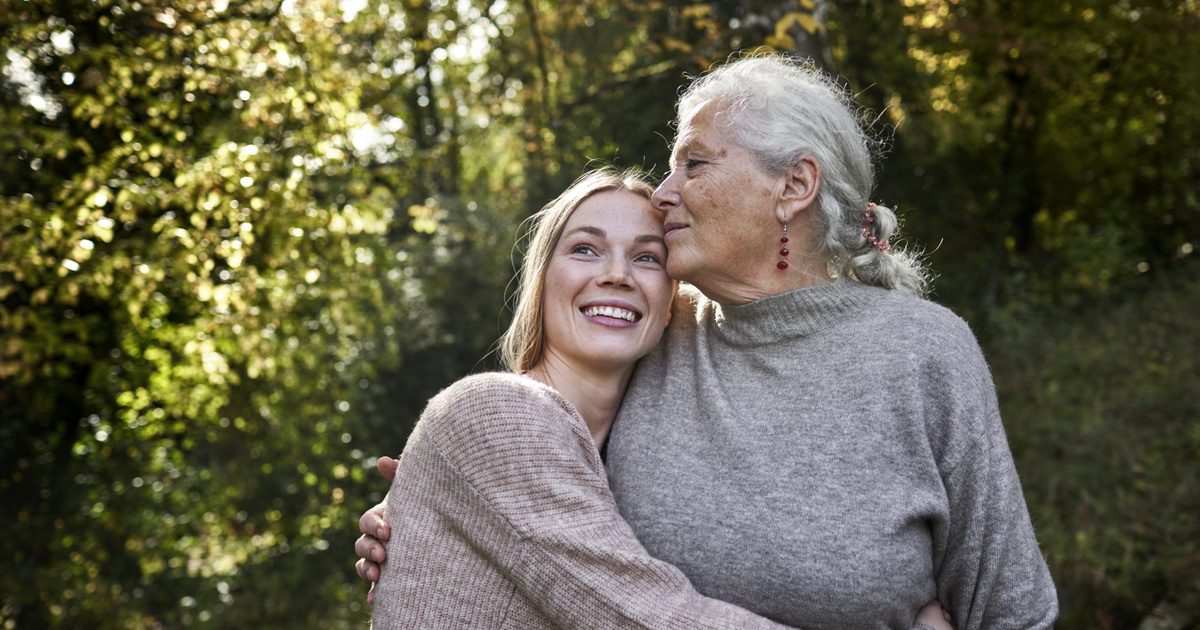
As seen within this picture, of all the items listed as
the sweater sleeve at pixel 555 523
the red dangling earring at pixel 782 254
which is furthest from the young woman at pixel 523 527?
the red dangling earring at pixel 782 254

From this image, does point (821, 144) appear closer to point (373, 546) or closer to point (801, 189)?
point (801, 189)

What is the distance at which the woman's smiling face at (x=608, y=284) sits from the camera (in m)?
2.36

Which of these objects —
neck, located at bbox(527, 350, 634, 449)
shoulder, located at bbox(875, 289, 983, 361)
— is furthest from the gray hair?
neck, located at bbox(527, 350, 634, 449)

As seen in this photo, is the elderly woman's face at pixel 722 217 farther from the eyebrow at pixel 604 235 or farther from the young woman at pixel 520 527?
the young woman at pixel 520 527

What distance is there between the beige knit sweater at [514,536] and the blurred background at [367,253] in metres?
1.90

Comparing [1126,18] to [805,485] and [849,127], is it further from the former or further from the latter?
[805,485]

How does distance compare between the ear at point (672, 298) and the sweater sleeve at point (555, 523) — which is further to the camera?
the ear at point (672, 298)

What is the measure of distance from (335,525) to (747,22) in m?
4.13

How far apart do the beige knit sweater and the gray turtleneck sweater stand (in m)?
0.15

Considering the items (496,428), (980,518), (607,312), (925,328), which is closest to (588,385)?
(607,312)

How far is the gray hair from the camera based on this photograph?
7.71 feet

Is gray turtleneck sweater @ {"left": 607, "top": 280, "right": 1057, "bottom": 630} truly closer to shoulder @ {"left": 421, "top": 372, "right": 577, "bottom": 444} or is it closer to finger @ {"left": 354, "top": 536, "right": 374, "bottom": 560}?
shoulder @ {"left": 421, "top": 372, "right": 577, "bottom": 444}

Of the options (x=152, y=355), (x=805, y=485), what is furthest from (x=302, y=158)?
(x=805, y=485)

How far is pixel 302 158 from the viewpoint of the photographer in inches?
217
